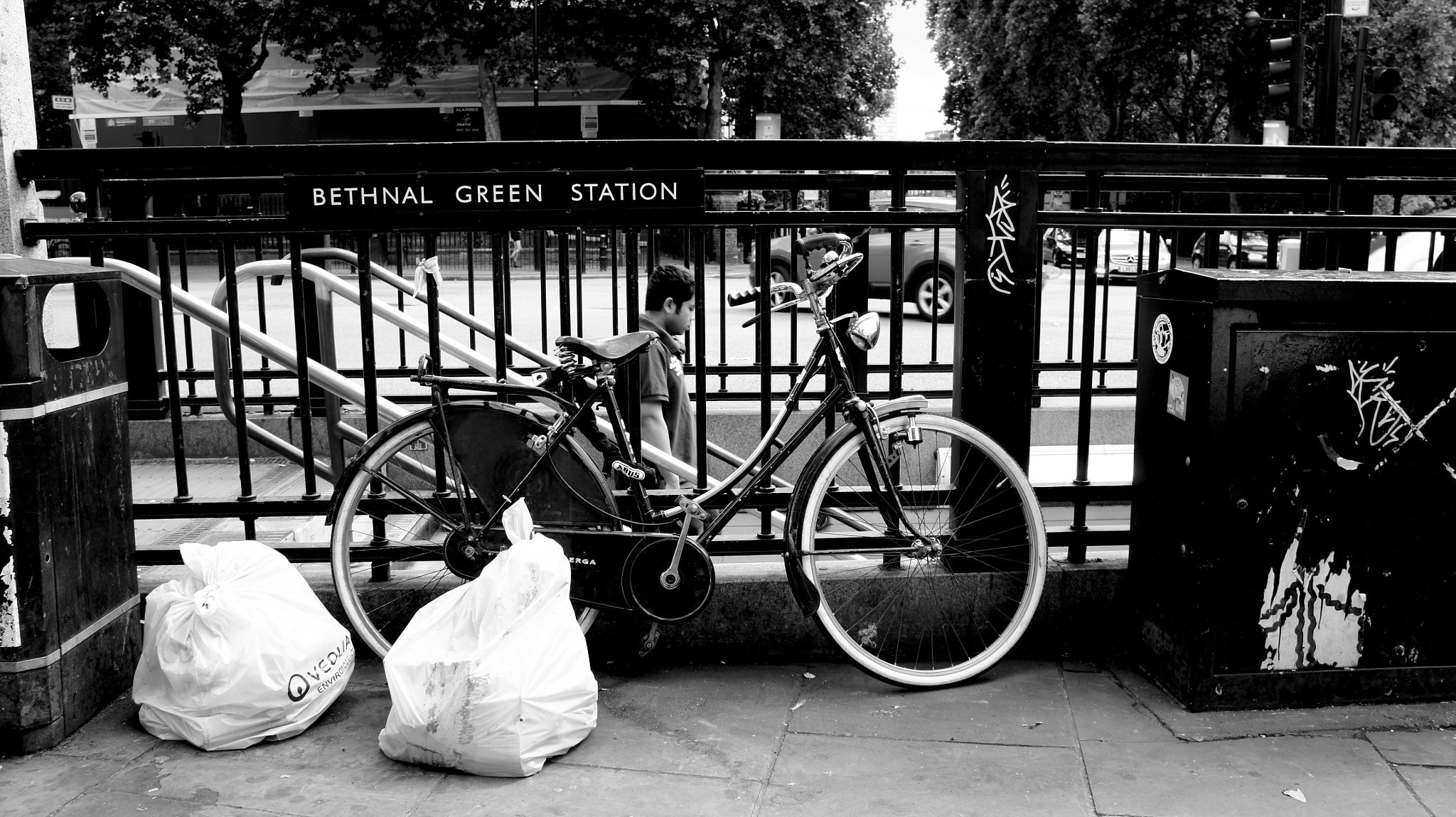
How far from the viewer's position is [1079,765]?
3.15 metres

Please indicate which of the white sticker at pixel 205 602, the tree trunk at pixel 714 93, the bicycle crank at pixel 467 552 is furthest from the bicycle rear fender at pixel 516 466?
the tree trunk at pixel 714 93

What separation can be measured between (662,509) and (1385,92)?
1706 cm

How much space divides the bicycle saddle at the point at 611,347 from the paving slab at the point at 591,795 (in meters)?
1.21

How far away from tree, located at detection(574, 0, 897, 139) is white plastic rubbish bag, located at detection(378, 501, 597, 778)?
27720 millimetres

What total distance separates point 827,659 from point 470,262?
3.73 meters

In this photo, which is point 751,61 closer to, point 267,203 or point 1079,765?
point 267,203

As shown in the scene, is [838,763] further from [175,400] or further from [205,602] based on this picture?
[175,400]

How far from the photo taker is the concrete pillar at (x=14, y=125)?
3.77 metres

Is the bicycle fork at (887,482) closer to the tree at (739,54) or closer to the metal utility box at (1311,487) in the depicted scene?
the metal utility box at (1311,487)

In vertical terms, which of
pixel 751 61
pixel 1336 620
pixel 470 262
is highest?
pixel 751 61

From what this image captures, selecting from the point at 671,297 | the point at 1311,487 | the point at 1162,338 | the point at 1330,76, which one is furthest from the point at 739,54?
the point at 1311,487

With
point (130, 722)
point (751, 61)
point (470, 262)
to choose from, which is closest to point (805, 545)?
point (130, 722)

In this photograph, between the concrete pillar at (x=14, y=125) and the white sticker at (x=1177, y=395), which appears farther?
the concrete pillar at (x=14, y=125)

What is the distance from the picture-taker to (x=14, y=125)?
3834 millimetres
